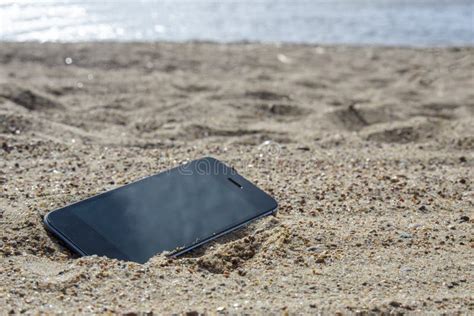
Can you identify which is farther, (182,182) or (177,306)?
(182,182)

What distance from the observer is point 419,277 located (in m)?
1.94

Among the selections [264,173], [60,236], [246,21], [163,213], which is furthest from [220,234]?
[246,21]

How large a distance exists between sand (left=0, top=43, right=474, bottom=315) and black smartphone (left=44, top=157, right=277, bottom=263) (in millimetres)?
58

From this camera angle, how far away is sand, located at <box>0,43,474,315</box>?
5.98ft

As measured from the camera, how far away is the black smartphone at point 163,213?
2064mm

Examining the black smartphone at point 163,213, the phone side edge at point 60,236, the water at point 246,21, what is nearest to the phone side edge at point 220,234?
the black smartphone at point 163,213

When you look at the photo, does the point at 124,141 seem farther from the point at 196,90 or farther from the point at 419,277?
the point at 419,277

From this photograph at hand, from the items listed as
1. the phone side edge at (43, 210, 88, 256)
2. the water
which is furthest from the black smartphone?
the water

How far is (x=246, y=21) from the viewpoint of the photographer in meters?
8.68

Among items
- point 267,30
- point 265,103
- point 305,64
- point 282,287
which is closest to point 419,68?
point 305,64

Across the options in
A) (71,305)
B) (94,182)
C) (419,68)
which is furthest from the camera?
(419,68)

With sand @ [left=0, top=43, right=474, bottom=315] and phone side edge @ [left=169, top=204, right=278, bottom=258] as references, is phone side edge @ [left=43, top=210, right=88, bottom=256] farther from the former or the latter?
phone side edge @ [left=169, top=204, right=278, bottom=258]

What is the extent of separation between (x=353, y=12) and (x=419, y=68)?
360 centimetres

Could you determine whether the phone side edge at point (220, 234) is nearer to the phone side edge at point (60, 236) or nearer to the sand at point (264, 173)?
the sand at point (264, 173)
